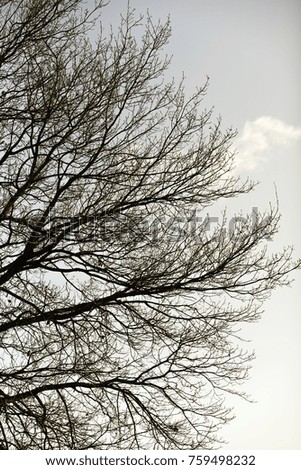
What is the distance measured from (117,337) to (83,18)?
2.77m

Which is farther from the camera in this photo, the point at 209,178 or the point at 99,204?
the point at 209,178

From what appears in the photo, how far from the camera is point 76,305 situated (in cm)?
611

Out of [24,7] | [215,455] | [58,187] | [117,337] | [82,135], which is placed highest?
[24,7]

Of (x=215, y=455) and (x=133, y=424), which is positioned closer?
(x=215, y=455)

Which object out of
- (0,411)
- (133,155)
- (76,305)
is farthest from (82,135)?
(0,411)

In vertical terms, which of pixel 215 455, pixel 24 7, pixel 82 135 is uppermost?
pixel 24 7

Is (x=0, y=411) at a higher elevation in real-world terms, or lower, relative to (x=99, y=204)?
lower

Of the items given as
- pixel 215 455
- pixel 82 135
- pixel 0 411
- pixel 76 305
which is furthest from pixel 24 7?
pixel 215 455

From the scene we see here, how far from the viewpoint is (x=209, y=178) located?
6.48 meters

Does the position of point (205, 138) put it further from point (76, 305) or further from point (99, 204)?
point (76, 305)

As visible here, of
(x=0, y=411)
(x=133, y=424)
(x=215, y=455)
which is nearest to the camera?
(x=215, y=455)

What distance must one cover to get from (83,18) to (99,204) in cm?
164

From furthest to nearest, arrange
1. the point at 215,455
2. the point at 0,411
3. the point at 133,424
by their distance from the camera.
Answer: the point at 133,424 → the point at 0,411 → the point at 215,455

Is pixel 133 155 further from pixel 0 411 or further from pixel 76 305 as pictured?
pixel 0 411
